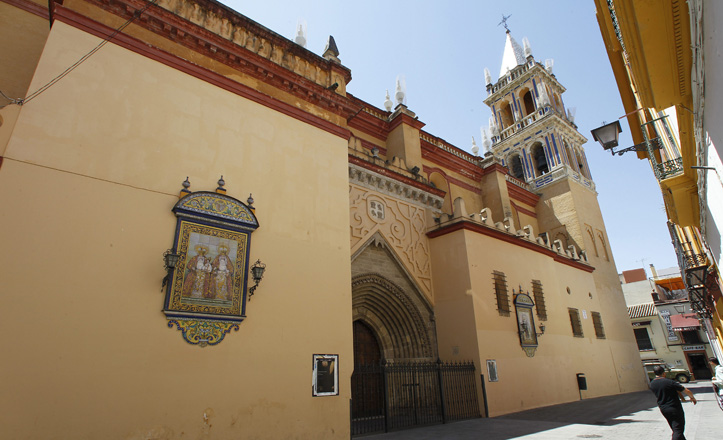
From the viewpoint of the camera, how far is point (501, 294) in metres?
12.4

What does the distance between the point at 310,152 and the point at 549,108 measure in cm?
2005

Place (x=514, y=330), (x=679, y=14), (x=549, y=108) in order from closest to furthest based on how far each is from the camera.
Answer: (x=679, y=14) → (x=514, y=330) → (x=549, y=108)

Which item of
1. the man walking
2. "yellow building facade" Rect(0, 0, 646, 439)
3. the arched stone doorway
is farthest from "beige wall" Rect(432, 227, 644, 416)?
the man walking

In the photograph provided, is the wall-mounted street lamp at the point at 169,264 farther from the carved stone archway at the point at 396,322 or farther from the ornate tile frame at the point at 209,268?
the carved stone archway at the point at 396,322

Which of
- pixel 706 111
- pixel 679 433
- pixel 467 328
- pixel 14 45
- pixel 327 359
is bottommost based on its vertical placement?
pixel 679 433

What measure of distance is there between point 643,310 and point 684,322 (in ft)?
11.6

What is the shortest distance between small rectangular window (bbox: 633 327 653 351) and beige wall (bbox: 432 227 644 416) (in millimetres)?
20407

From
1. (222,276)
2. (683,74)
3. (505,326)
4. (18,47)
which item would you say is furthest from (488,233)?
(18,47)

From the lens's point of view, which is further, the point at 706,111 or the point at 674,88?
the point at 674,88

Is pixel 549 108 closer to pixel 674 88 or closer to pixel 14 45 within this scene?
pixel 674 88

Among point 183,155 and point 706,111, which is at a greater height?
point 183,155

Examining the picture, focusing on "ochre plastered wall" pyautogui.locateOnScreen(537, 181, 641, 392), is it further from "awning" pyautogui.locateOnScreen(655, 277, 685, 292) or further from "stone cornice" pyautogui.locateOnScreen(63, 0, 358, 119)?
"awning" pyautogui.locateOnScreen(655, 277, 685, 292)

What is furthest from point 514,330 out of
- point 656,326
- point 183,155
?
point 656,326

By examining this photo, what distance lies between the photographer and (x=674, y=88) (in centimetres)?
548
